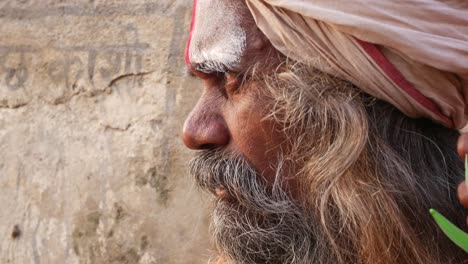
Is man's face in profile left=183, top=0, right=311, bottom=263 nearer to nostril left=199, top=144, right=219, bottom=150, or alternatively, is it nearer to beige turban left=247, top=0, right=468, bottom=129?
nostril left=199, top=144, right=219, bottom=150

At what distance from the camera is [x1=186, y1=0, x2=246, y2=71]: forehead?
5.19ft

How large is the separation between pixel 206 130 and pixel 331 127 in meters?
0.28

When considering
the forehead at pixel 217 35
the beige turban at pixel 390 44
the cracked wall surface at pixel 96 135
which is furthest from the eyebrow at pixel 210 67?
the cracked wall surface at pixel 96 135

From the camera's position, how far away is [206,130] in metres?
1.62

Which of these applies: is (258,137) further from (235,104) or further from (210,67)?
(210,67)

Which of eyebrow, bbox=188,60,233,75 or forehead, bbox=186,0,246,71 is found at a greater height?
forehead, bbox=186,0,246,71

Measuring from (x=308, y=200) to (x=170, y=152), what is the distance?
1.36 meters

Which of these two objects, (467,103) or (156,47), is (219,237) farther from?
(156,47)

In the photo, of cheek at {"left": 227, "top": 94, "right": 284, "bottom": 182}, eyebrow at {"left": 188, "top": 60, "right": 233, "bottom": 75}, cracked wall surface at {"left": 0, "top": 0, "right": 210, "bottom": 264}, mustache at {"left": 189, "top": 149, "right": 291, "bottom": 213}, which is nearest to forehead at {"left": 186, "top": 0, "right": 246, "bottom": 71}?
eyebrow at {"left": 188, "top": 60, "right": 233, "bottom": 75}

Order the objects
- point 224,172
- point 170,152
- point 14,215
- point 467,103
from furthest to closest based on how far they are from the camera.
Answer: point 14,215
point 170,152
point 224,172
point 467,103

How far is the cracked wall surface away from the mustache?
1155 mm

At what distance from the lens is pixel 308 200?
1.57 metres

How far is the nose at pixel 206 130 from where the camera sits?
63.5 inches

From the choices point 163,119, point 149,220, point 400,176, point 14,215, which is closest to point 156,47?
point 163,119
